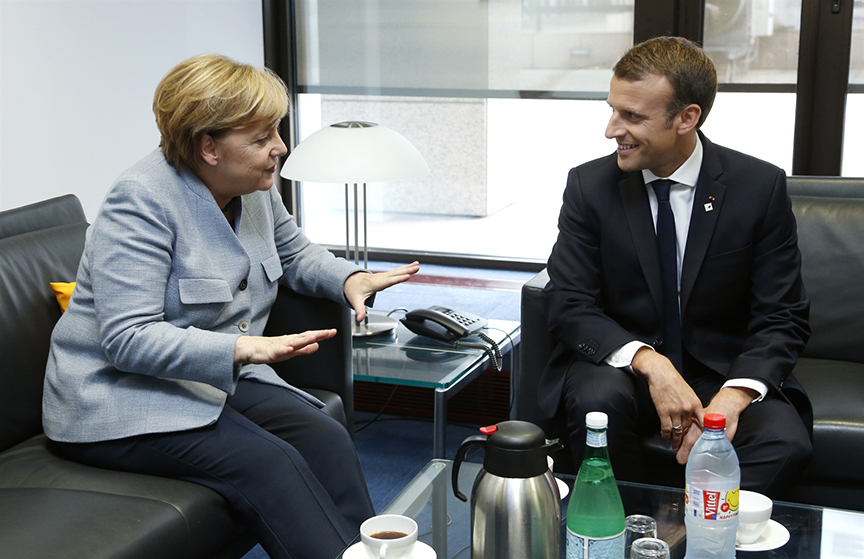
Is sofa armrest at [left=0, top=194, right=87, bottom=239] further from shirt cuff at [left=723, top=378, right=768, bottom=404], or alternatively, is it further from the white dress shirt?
shirt cuff at [left=723, top=378, right=768, bottom=404]

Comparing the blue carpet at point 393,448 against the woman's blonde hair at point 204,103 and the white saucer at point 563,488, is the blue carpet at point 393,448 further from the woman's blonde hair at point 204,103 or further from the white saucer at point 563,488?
the woman's blonde hair at point 204,103

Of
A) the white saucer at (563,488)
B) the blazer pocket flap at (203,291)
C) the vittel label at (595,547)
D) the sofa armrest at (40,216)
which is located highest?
the sofa armrest at (40,216)

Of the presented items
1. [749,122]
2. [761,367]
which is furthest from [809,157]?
[761,367]

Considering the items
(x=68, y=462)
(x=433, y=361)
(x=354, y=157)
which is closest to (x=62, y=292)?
(x=68, y=462)

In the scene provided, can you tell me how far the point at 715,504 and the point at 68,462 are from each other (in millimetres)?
1242

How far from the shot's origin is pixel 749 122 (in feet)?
12.2

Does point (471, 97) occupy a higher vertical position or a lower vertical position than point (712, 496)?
higher

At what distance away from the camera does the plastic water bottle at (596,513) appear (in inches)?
48.9

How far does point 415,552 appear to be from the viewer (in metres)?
1.27

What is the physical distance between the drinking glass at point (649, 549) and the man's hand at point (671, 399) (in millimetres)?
491

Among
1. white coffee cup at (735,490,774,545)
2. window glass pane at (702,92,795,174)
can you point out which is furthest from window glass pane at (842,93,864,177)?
white coffee cup at (735,490,774,545)

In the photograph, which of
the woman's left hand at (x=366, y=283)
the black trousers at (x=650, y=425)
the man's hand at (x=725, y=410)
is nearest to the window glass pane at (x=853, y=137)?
the black trousers at (x=650, y=425)

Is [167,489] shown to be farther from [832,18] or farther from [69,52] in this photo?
[832,18]

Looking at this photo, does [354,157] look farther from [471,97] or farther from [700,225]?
[471,97]
